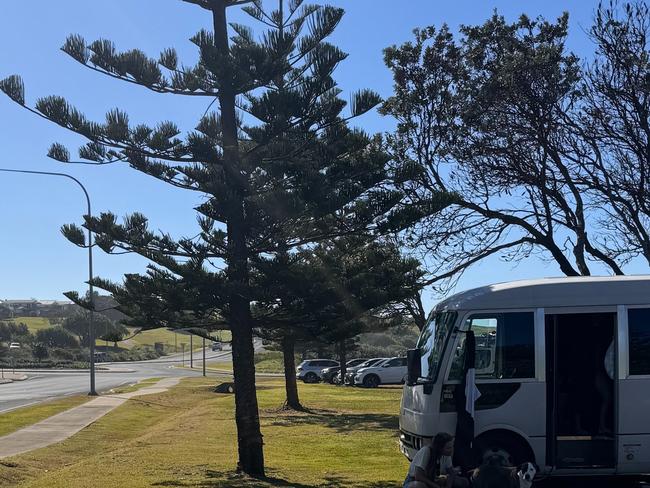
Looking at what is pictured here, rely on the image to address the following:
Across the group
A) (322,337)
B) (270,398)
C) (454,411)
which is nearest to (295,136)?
(322,337)

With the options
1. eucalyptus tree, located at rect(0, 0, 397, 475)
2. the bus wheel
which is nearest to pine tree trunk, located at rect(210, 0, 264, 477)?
eucalyptus tree, located at rect(0, 0, 397, 475)

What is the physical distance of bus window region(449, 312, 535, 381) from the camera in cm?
952

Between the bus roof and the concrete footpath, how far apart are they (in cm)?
1053

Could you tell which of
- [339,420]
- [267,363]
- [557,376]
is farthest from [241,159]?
[267,363]

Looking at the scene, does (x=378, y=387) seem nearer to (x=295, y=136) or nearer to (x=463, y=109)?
(x=463, y=109)

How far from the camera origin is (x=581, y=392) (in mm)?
9547

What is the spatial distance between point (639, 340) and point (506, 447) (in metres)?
1.98

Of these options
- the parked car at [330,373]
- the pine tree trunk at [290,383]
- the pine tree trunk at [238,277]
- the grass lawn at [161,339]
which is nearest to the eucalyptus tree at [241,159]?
the pine tree trunk at [238,277]

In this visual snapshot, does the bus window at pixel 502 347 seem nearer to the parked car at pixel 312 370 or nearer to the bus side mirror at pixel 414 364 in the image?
the bus side mirror at pixel 414 364

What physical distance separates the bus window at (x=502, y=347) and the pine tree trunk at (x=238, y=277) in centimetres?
350

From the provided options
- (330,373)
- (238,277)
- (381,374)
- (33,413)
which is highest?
(238,277)

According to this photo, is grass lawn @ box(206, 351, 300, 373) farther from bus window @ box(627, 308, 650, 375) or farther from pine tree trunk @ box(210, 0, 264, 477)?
bus window @ box(627, 308, 650, 375)

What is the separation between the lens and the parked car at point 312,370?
4891 centimetres

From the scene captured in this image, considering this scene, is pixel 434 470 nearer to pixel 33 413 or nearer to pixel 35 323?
pixel 33 413
